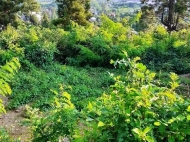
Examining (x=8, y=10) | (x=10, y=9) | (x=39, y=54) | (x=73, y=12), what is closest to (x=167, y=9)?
(x=73, y=12)

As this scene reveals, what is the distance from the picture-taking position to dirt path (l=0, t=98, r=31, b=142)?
5.18 meters

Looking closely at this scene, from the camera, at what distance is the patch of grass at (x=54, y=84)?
6.62 m

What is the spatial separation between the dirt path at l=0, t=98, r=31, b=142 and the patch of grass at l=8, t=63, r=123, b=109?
0.27 meters

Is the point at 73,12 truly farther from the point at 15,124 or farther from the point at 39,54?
the point at 15,124

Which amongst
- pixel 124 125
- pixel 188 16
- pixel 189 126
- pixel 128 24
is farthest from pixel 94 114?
pixel 188 16

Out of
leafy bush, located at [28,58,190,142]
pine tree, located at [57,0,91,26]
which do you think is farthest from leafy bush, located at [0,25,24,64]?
pine tree, located at [57,0,91,26]

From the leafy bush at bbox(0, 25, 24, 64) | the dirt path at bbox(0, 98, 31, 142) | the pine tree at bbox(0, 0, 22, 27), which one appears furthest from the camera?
the pine tree at bbox(0, 0, 22, 27)

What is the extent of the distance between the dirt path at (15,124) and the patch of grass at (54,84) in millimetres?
274

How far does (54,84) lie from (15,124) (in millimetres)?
1940

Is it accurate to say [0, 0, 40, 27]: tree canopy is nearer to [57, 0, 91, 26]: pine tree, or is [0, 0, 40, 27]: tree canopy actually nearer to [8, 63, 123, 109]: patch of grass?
[57, 0, 91, 26]: pine tree

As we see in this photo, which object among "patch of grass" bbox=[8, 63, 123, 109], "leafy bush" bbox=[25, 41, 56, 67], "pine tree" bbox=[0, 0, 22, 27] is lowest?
"pine tree" bbox=[0, 0, 22, 27]

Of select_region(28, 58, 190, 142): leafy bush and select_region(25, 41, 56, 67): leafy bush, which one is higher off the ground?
select_region(28, 58, 190, 142): leafy bush

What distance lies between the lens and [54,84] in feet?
24.2

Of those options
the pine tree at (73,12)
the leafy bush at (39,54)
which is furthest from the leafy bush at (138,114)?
the pine tree at (73,12)
